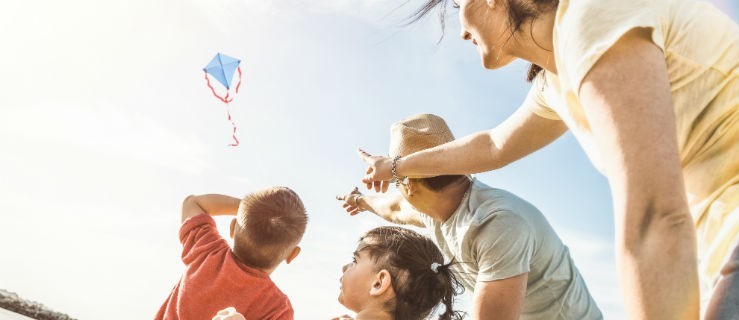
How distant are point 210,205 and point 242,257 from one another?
0.42m

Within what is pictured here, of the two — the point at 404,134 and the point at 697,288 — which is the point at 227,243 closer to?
the point at 404,134

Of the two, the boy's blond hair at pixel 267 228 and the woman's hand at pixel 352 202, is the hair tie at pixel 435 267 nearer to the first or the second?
the boy's blond hair at pixel 267 228

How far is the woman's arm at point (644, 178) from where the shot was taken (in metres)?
1.13

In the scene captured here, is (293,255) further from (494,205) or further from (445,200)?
(494,205)

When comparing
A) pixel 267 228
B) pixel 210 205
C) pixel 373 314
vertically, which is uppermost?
pixel 210 205

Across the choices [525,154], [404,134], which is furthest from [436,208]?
[525,154]

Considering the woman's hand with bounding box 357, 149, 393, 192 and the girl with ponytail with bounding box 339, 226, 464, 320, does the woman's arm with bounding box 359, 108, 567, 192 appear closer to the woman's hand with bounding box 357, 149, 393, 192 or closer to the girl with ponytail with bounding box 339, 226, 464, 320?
the woman's hand with bounding box 357, 149, 393, 192

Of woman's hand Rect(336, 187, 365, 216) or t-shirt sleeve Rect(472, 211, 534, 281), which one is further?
woman's hand Rect(336, 187, 365, 216)

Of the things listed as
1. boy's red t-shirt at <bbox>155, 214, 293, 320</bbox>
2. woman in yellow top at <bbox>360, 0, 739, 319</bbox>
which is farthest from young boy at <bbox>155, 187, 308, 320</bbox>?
woman in yellow top at <bbox>360, 0, 739, 319</bbox>

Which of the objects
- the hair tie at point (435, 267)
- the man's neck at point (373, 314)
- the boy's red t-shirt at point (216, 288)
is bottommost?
the man's neck at point (373, 314)

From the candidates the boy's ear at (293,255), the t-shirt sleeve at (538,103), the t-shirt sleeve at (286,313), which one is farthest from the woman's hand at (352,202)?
the t-shirt sleeve at (538,103)

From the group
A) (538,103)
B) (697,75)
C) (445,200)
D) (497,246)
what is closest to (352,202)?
(445,200)

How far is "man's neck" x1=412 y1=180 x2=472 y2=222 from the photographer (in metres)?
3.51

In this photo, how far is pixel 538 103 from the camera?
2.47 meters
